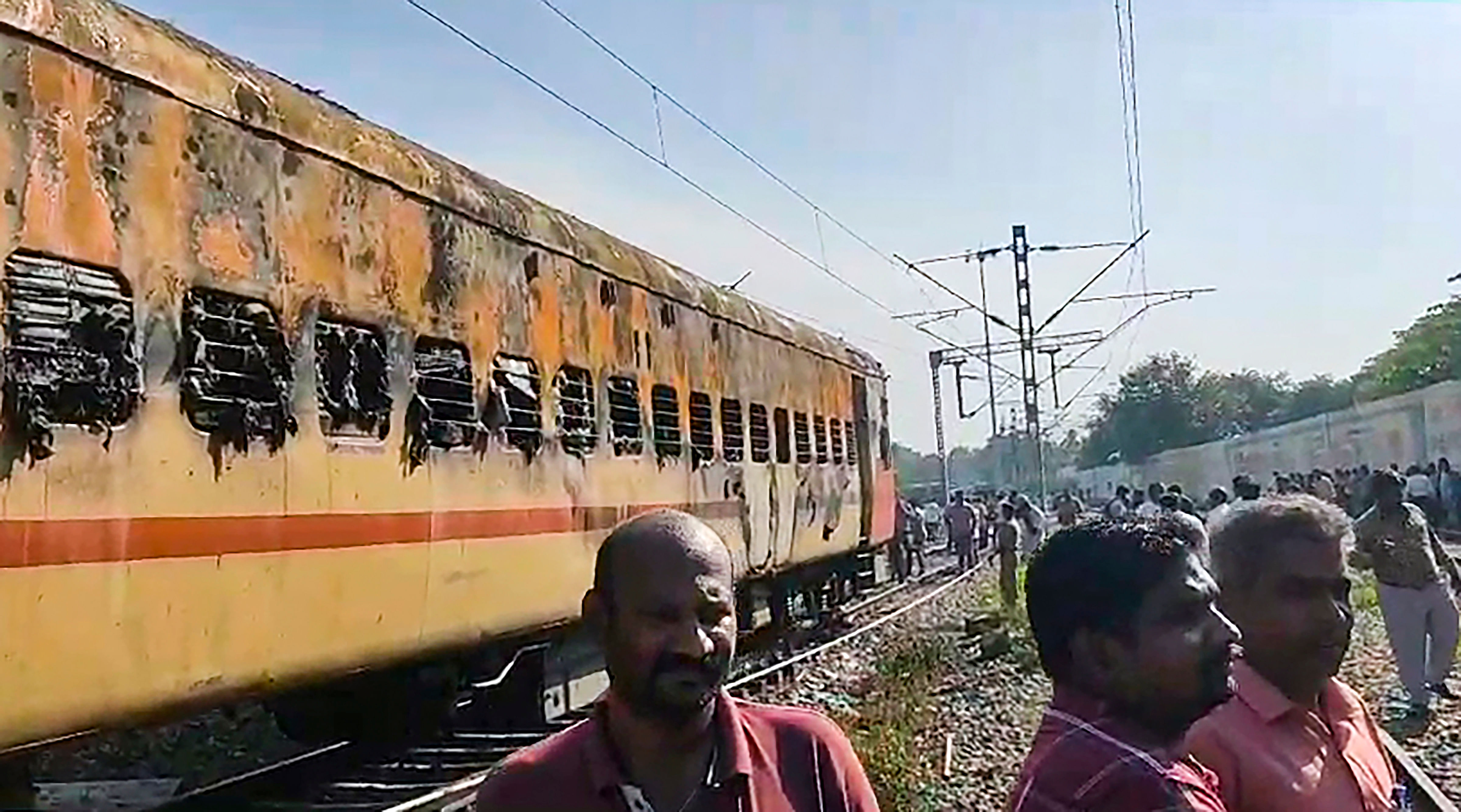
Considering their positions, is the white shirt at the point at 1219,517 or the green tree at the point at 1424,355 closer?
the white shirt at the point at 1219,517

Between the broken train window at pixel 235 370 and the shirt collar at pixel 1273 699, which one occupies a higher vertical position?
the broken train window at pixel 235 370

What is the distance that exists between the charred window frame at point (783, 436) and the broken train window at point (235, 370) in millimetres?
8463

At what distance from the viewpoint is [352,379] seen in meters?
6.82

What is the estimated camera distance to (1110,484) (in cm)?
7338

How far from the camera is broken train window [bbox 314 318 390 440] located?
6586 mm

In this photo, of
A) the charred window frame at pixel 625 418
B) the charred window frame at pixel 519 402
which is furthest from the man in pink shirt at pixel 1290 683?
the charred window frame at pixel 625 418

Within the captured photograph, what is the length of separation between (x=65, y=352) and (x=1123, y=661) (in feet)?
11.0

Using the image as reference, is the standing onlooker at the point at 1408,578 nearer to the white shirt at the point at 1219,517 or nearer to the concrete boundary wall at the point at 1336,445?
the white shirt at the point at 1219,517

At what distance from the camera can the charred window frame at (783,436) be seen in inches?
577

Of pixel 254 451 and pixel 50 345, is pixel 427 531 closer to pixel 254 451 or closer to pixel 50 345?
pixel 254 451

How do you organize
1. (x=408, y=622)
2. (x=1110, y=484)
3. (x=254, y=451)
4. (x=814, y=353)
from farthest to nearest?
(x=1110, y=484), (x=814, y=353), (x=408, y=622), (x=254, y=451)

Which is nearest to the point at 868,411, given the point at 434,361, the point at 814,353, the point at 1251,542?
the point at 814,353

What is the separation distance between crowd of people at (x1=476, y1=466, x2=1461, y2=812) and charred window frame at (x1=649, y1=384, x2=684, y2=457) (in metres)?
7.42

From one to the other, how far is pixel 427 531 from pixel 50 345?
253 centimetres
